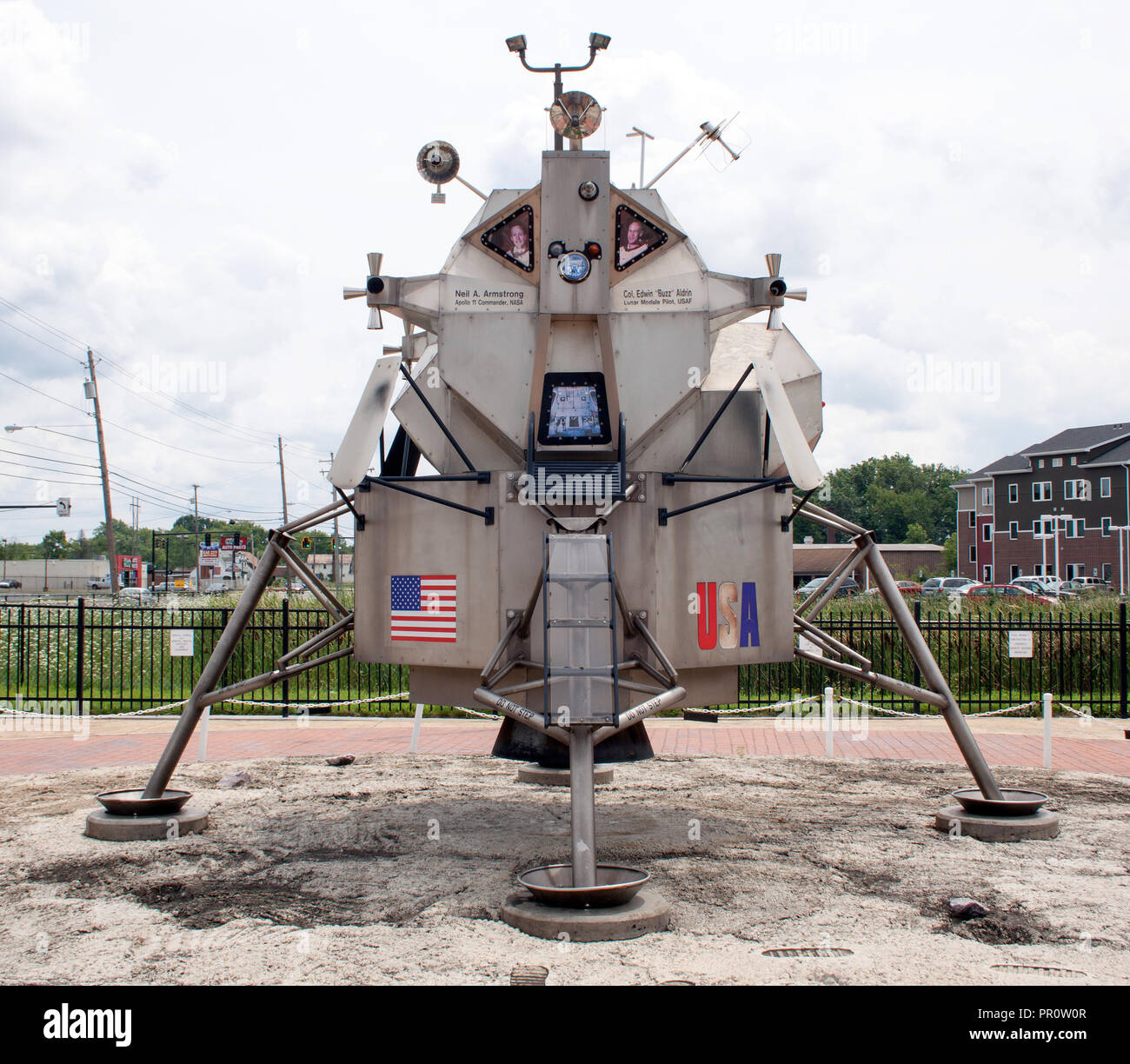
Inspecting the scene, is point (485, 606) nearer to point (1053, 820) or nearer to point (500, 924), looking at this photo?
point (500, 924)

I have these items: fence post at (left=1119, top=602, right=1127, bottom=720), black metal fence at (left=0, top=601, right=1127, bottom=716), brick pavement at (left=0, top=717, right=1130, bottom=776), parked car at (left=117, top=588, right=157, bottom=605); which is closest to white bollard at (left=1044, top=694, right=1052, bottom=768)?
brick pavement at (left=0, top=717, right=1130, bottom=776)

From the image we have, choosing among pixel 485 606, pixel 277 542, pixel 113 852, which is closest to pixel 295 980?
pixel 485 606

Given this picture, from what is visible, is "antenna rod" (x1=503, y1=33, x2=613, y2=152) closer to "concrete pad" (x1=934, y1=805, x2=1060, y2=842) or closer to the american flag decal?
the american flag decal

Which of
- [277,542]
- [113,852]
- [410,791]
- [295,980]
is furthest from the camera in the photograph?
[410,791]

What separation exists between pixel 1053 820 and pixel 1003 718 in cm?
876

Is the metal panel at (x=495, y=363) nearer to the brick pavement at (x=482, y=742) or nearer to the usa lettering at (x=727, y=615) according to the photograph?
the usa lettering at (x=727, y=615)

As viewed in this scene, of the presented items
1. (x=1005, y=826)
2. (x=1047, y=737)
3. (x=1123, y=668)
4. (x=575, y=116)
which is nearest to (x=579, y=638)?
(x=575, y=116)

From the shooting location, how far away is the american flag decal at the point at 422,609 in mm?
7332

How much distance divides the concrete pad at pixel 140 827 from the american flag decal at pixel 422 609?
95.4 inches

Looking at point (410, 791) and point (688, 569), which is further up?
point (688, 569)

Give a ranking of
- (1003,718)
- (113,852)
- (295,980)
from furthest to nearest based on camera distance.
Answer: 1. (1003,718)
2. (113,852)
3. (295,980)

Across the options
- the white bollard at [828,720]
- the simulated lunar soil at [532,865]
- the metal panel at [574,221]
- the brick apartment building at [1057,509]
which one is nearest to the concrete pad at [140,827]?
the simulated lunar soil at [532,865]

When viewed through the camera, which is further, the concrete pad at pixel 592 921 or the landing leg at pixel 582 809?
the landing leg at pixel 582 809

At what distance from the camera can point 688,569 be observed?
23.9 feet
